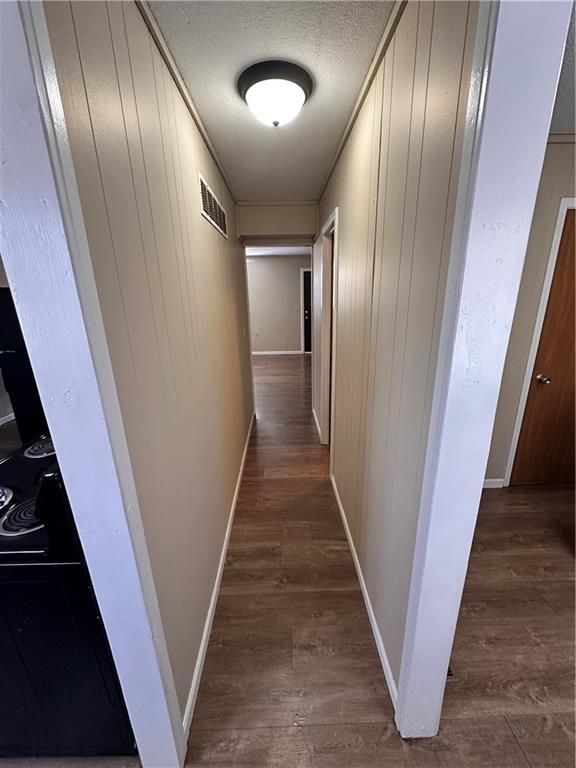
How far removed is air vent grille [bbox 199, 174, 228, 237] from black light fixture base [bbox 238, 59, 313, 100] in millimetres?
507

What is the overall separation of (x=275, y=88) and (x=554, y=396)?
8.32ft

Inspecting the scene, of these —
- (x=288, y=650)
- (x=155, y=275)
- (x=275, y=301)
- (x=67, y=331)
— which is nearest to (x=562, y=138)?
(x=155, y=275)

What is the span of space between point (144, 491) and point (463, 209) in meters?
1.02

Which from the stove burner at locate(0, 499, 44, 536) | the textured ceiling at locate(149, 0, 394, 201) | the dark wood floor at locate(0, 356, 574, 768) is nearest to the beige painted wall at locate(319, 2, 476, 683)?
the textured ceiling at locate(149, 0, 394, 201)

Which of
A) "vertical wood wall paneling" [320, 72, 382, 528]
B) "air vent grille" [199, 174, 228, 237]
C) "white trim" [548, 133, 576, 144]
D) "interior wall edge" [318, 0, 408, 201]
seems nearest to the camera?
"interior wall edge" [318, 0, 408, 201]

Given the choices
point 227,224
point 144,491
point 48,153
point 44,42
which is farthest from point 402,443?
point 227,224

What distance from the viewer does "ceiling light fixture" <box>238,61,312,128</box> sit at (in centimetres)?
115

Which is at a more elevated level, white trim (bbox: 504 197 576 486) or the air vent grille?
the air vent grille

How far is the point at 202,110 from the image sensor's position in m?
1.44

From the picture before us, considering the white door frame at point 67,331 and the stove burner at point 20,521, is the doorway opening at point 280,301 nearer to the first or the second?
the stove burner at point 20,521

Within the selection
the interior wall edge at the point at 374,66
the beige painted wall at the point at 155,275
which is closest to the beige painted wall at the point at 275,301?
the interior wall edge at the point at 374,66

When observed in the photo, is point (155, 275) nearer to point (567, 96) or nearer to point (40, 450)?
point (40, 450)

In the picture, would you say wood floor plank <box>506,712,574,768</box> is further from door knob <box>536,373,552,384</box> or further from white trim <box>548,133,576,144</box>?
white trim <box>548,133,576,144</box>

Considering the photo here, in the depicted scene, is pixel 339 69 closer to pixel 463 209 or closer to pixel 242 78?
pixel 242 78
